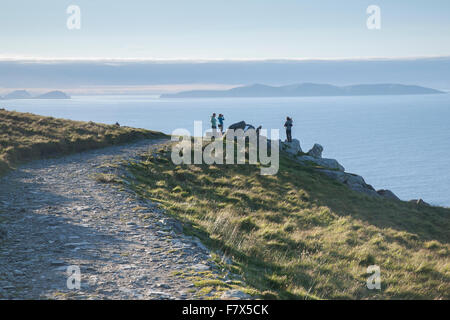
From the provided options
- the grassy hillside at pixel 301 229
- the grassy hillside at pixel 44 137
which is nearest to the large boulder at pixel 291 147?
the grassy hillside at pixel 301 229

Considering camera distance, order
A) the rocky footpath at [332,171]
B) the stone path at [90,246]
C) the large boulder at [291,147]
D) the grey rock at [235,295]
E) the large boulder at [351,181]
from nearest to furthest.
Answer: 1. the grey rock at [235,295]
2. the stone path at [90,246]
3. the large boulder at [351,181]
4. the rocky footpath at [332,171]
5. the large boulder at [291,147]

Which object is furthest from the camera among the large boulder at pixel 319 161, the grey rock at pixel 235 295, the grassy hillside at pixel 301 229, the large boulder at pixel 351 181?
the large boulder at pixel 319 161

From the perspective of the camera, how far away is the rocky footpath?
1378 inches

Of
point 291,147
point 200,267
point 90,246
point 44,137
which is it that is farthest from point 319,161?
point 90,246

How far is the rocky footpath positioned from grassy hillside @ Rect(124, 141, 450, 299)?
6.71ft

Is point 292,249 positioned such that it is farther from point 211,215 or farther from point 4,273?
point 4,273

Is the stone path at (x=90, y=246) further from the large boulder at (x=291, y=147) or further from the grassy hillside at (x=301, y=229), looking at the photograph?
the large boulder at (x=291, y=147)

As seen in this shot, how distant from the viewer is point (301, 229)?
18.8 metres

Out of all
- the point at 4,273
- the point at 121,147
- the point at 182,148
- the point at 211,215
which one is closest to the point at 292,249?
the point at 211,215

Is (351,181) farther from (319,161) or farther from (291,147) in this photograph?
(291,147)

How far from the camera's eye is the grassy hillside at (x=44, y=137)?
2517 cm

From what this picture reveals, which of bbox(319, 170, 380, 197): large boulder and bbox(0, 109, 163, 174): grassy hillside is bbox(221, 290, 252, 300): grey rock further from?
bbox(319, 170, 380, 197): large boulder

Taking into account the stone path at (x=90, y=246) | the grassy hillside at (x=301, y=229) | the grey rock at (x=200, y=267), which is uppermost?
the stone path at (x=90, y=246)

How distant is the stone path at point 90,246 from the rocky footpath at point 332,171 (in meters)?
25.0
